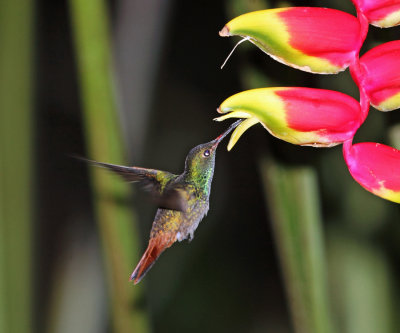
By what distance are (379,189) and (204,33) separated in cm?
94

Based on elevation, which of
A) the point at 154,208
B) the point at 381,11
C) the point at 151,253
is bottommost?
the point at 154,208

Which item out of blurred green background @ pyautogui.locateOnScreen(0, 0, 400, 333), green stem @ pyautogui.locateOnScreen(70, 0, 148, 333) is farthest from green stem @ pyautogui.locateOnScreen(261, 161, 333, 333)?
green stem @ pyautogui.locateOnScreen(70, 0, 148, 333)

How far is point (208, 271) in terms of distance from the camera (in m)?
1.03

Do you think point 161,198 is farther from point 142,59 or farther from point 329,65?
point 142,59

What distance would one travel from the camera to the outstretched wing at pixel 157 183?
351 millimetres

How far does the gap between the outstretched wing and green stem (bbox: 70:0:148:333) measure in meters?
0.02

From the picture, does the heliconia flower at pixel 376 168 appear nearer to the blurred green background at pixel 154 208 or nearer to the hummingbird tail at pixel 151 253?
the blurred green background at pixel 154 208

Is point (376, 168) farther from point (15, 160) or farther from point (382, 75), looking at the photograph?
point (15, 160)

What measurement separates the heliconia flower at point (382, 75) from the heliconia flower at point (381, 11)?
12mm

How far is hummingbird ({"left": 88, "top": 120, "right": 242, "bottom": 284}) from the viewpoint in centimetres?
37

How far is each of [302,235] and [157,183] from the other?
11 cm

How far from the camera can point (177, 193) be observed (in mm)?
370

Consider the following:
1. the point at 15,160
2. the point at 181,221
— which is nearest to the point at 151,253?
the point at 181,221

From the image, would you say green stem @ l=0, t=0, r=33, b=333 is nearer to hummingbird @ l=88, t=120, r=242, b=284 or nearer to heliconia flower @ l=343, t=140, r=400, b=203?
hummingbird @ l=88, t=120, r=242, b=284
